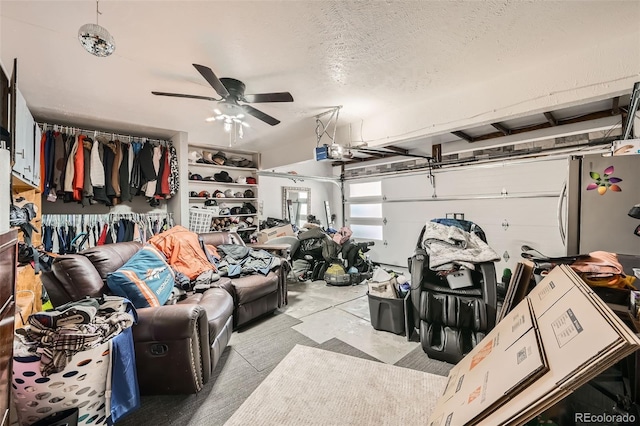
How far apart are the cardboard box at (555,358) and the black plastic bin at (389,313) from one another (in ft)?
4.67

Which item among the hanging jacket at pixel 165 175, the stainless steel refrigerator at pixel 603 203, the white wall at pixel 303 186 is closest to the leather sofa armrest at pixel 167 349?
the hanging jacket at pixel 165 175

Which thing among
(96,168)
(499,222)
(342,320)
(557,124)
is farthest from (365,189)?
(96,168)

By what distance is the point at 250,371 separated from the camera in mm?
2006

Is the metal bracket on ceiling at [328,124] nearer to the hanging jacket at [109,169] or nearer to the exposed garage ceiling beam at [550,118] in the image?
the exposed garage ceiling beam at [550,118]

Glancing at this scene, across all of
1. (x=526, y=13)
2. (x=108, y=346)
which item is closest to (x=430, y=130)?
(x=526, y=13)

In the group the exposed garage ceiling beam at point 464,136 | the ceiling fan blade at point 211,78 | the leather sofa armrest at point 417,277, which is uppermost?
the exposed garage ceiling beam at point 464,136

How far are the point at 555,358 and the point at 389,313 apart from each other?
1.97 meters

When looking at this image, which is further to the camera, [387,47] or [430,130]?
[430,130]

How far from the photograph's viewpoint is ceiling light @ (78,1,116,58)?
1.43m

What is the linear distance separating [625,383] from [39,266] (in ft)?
11.5

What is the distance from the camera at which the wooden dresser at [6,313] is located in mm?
874

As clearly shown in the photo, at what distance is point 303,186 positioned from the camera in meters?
6.79

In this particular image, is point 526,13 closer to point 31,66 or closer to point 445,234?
point 445,234

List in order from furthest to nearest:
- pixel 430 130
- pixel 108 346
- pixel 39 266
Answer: pixel 430 130, pixel 39 266, pixel 108 346
